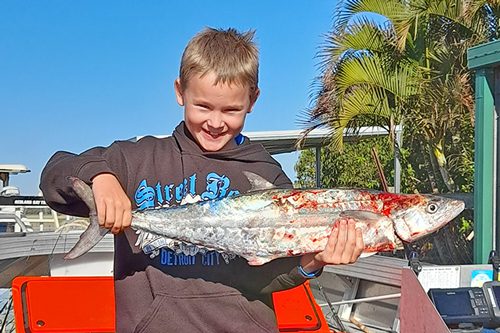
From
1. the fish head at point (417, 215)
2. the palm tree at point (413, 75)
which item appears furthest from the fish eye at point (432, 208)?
the palm tree at point (413, 75)

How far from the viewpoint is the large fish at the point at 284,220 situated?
2.30 metres

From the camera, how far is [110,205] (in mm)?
2047

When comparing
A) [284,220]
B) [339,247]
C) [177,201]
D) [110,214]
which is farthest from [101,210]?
[339,247]

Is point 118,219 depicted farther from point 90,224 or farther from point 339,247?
point 339,247

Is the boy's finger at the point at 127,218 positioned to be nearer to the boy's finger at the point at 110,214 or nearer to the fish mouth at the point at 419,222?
the boy's finger at the point at 110,214

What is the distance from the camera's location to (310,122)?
32.1 feet

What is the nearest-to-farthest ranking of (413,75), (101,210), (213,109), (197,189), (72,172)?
(101,210)
(72,172)
(213,109)
(197,189)
(413,75)

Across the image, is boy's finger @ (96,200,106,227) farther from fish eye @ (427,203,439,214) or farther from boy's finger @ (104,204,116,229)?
fish eye @ (427,203,439,214)

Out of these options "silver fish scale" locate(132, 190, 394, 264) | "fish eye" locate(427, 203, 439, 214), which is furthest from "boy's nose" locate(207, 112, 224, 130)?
"fish eye" locate(427, 203, 439, 214)

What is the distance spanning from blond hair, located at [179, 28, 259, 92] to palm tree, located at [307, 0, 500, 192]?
6.31m

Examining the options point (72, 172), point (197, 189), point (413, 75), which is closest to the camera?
point (72, 172)

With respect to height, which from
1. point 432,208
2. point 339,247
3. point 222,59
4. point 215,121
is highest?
point 222,59

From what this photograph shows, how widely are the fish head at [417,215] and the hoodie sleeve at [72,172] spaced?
0.92 metres

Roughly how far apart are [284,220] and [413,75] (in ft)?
23.3
